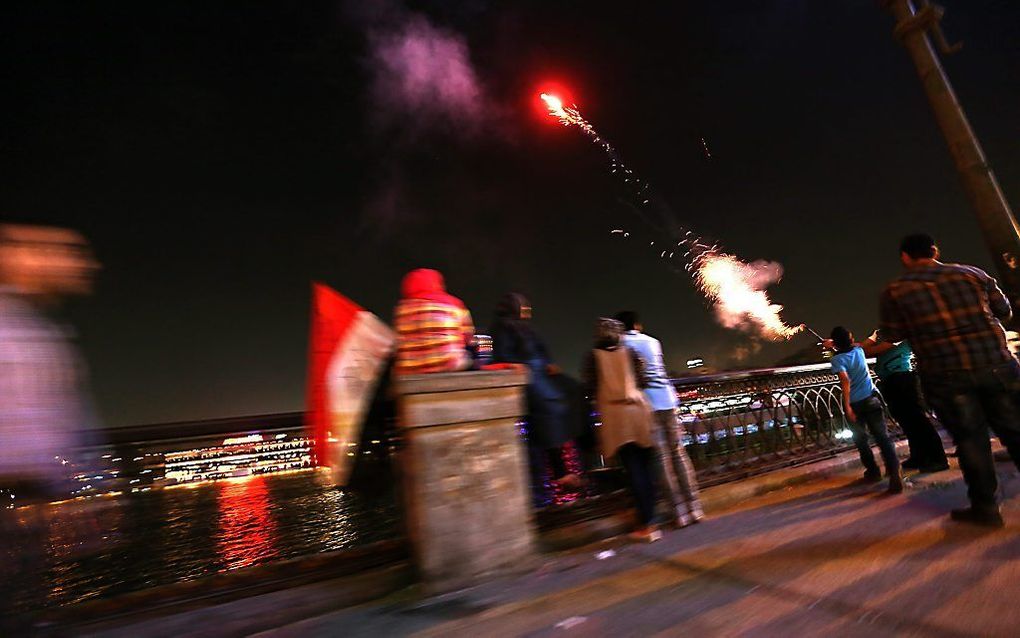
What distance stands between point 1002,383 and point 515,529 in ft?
11.9

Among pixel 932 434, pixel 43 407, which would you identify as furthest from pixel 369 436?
pixel 932 434

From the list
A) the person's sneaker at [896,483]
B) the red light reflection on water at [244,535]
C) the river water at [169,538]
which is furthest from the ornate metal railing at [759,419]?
the red light reflection on water at [244,535]

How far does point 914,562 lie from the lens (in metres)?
2.97

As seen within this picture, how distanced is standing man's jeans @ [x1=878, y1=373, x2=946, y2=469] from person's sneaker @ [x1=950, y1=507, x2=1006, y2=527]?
217 centimetres

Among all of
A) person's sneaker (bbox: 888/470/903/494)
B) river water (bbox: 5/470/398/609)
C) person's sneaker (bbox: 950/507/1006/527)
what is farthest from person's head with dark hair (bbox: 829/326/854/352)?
river water (bbox: 5/470/398/609)

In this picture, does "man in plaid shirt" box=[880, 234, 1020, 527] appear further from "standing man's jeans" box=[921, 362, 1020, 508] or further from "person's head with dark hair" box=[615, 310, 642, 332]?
"person's head with dark hair" box=[615, 310, 642, 332]

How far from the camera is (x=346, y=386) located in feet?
12.7

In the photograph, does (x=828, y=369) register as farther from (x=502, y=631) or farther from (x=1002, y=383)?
(x=502, y=631)

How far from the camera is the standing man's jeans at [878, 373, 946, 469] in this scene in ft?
17.7

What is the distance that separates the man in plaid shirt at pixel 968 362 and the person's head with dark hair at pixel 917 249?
103 mm

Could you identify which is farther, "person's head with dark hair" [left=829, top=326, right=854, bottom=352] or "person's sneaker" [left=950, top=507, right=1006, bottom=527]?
"person's head with dark hair" [left=829, top=326, right=854, bottom=352]

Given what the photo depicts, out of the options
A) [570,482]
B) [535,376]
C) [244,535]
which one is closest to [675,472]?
[570,482]

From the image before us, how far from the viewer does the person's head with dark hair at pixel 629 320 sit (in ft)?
16.2

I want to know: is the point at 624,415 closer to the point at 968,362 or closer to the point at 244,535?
the point at 968,362
